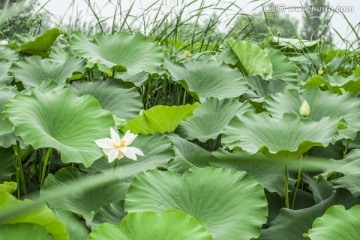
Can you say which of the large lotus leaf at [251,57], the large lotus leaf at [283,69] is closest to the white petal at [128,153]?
the large lotus leaf at [251,57]

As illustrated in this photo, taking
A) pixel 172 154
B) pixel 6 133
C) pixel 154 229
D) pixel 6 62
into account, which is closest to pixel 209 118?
pixel 172 154

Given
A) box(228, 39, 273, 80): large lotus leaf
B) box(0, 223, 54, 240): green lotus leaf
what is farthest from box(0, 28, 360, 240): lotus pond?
box(228, 39, 273, 80): large lotus leaf

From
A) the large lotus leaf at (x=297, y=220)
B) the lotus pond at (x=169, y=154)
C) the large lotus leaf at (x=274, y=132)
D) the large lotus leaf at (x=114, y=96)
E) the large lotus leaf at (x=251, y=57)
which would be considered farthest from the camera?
the large lotus leaf at (x=251, y=57)

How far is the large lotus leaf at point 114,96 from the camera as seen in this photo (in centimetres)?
159

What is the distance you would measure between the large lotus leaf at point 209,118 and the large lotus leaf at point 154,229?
0.53m

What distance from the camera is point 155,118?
4.67 feet

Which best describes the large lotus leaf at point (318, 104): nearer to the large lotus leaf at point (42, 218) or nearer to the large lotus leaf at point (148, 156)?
the large lotus leaf at point (148, 156)

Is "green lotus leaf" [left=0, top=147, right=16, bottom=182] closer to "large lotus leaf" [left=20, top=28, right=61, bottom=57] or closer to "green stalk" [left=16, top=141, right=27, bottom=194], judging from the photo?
"green stalk" [left=16, top=141, right=27, bottom=194]

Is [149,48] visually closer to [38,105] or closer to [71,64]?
[71,64]

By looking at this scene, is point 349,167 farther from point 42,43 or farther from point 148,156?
point 42,43

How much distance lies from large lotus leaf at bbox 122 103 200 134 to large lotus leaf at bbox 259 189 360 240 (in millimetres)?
398

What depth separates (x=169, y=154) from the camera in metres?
1.29

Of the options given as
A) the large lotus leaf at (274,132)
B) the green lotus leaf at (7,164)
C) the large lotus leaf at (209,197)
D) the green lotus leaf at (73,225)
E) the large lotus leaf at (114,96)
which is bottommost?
the green lotus leaf at (7,164)

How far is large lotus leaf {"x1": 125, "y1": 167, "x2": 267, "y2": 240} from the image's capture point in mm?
1047
